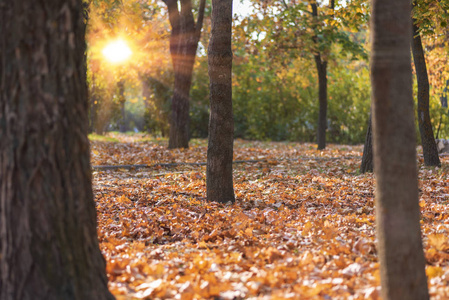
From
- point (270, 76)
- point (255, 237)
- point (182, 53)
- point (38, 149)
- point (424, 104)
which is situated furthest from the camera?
point (270, 76)

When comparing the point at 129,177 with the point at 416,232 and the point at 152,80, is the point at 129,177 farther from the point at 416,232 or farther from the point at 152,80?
the point at 152,80

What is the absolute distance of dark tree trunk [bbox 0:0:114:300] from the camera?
2.29 metres

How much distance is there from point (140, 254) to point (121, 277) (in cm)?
60

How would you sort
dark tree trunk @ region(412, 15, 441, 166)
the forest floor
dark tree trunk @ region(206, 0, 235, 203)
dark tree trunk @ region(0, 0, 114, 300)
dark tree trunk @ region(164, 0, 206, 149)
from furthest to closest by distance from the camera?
dark tree trunk @ region(164, 0, 206, 149) < dark tree trunk @ region(412, 15, 441, 166) < dark tree trunk @ region(206, 0, 235, 203) < the forest floor < dark tree trunk @ region(0, 0, 114, 300)

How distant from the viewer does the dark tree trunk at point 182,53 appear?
1318cm

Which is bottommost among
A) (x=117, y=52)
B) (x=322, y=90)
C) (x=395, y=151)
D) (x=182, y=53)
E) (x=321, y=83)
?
(x=395, y=151)

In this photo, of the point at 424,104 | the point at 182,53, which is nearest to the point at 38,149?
the point at 424,104

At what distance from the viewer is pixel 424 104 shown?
30.0 ft

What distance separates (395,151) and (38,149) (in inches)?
75.1

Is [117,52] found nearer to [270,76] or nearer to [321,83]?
[270,76]

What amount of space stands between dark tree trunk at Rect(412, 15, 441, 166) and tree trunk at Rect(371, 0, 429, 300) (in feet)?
24.1

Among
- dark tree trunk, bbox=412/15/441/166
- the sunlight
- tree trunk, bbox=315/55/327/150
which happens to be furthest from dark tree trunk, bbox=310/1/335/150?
the sunlight

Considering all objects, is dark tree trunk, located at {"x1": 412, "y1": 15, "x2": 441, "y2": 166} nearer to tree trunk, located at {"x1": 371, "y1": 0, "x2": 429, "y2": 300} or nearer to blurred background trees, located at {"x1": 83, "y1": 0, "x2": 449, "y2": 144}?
blurred background trees, located at {"x1": 83, "y1": 0, "x2": 449, "y2": 144}

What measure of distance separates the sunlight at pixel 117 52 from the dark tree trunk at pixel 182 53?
11.0 feet
